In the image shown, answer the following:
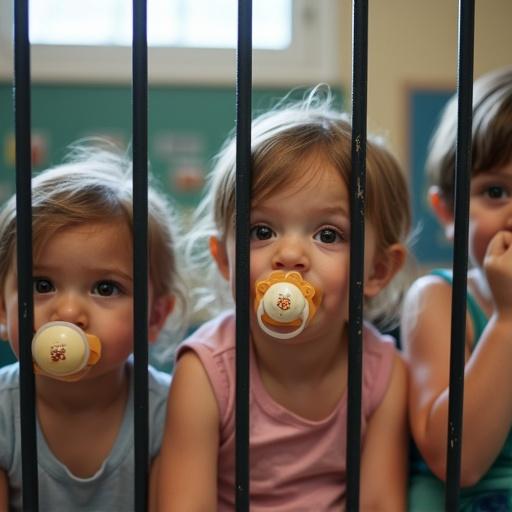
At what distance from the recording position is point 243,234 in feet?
2.22

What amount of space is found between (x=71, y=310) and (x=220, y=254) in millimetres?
222

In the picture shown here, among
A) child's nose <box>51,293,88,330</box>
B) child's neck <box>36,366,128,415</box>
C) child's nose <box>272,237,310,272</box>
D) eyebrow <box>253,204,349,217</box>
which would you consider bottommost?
child's neck <box>36,366,128,415</box>

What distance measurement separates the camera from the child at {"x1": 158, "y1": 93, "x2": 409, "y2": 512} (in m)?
0.86

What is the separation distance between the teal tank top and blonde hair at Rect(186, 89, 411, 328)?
0.31 meters

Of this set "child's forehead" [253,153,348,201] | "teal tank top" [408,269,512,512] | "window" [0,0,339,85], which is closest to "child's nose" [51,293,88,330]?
"child's forehead" [253,153,348,201]

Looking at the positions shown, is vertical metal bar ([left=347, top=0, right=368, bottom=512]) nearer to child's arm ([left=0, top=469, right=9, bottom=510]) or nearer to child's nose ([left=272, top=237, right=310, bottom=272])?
child's nose ([left=272, top=237, right=310, bottom=272])

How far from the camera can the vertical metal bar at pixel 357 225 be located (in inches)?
26.5

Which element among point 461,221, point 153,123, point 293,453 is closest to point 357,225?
point 461,221

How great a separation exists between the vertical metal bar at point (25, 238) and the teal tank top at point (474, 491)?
51 centimetres

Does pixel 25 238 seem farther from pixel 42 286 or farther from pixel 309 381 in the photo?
pixel 309 381

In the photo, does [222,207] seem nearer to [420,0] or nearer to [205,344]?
[205,344]

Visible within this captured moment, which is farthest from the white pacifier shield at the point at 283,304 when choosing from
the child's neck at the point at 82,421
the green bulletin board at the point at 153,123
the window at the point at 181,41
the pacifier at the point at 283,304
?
the window at the point at 181,41

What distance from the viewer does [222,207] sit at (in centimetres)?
98

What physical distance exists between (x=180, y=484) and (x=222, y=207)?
0.34 metres
